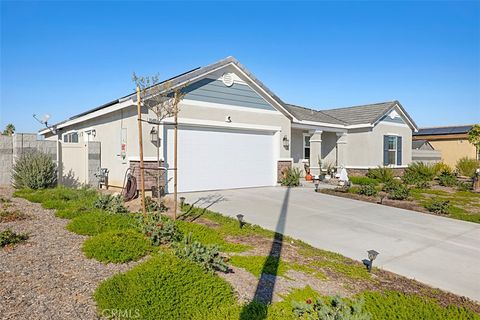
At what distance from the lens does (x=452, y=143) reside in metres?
28.0

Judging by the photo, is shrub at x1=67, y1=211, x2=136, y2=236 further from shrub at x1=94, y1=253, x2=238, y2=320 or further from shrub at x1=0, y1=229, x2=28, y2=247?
shrub at x1=94, y1=253, x2=238, y2=320

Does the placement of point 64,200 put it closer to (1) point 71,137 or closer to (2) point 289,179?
(2) point 289,179

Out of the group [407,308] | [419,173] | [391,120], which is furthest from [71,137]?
[419,173]

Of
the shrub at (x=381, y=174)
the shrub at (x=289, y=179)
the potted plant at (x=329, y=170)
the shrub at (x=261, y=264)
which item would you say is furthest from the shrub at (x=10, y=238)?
the shrub at (x=381, y=174)

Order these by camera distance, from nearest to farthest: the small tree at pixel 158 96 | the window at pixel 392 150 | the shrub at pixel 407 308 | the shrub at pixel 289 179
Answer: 1. the shrub at pixel 407 308
2. the small tree at pixel 158 96
3. the shrub at pixel 289 179
4. the window at pixel 392 150

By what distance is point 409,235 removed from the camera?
6.68m

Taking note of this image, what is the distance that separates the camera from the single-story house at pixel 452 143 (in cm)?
2683

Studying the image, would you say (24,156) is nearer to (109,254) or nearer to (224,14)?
(109,254)

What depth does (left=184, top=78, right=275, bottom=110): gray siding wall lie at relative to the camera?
11125 mm

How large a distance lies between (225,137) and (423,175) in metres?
12.5

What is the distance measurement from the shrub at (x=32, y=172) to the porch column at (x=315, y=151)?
1250 cm

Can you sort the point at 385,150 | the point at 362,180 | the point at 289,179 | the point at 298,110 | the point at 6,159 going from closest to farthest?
the point at 6,159, the point at 289,179, the point at 362,180, the point at 298,110, the point at 385,150

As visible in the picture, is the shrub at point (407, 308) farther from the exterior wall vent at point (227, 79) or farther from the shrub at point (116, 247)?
the exterior wall vent at point (227, 79)

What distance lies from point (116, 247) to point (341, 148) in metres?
16.4
